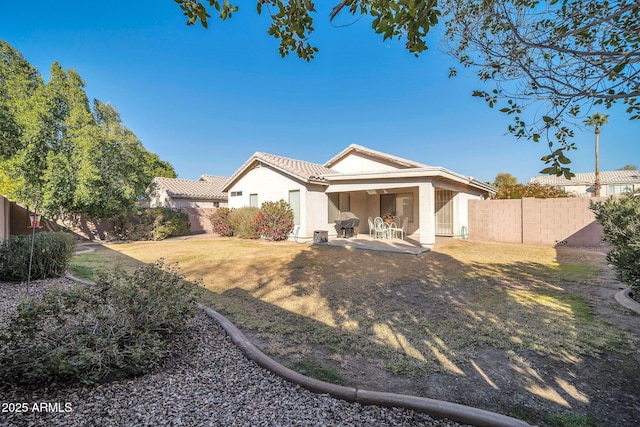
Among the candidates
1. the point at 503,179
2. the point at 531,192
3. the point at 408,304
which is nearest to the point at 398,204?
the point at 531,192

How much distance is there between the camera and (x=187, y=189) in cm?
2681

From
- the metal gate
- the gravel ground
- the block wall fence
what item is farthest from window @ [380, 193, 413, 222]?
the gravel ground

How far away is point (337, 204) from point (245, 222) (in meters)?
5.55

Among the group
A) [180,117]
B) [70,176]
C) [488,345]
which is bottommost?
[488,345]

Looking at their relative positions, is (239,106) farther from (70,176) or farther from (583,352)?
(583,352)

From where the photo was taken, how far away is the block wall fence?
1319 centimetres

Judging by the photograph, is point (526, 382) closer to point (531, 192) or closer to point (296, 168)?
point (296, 168)

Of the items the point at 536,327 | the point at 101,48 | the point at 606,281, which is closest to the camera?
the point at 536,327

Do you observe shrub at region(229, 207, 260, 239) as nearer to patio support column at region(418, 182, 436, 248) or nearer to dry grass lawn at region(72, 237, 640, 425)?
dry grass lawn at region(72, 237, 640, 425)

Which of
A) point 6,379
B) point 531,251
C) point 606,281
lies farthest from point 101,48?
point 531,251

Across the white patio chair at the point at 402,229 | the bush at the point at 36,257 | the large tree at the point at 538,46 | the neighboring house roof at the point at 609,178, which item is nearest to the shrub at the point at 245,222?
the white patio chair at the point at 402,229

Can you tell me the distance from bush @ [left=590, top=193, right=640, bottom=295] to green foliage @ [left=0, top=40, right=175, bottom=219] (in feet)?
59.9

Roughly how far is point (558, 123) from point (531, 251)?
11.8 metres

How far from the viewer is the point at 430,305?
18.9 ft
